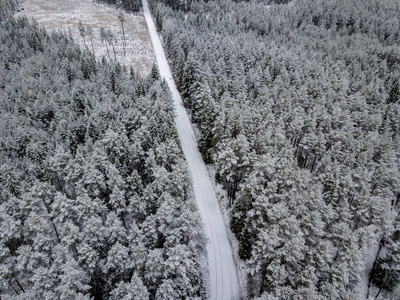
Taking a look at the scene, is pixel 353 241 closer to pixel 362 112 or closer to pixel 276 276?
pixel 276 276

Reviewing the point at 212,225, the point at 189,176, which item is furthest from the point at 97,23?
the point at 212,225

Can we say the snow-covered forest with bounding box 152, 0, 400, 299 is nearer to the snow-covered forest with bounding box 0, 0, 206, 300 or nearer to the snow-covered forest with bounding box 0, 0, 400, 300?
the snow-covered forest with bounding box 0, 0, 400, 300

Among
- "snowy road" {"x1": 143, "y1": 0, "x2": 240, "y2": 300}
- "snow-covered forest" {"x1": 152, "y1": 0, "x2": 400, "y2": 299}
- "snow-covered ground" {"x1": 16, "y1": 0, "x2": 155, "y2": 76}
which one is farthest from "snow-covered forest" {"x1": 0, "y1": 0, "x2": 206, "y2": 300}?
"snow-covered ground" {"x1": 16, "y1": 0, "x2": 155, "y2": 76}

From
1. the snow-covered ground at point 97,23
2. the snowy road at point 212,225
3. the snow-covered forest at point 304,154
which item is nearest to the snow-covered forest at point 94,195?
the snowy road at point 212,225

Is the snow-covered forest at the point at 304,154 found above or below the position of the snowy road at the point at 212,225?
above

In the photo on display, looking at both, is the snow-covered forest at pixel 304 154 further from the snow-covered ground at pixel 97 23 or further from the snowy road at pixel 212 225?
the snow-covered ground at pixel 97 23

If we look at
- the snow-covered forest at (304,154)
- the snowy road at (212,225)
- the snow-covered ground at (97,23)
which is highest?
the snow-covered ground at (97,23)
